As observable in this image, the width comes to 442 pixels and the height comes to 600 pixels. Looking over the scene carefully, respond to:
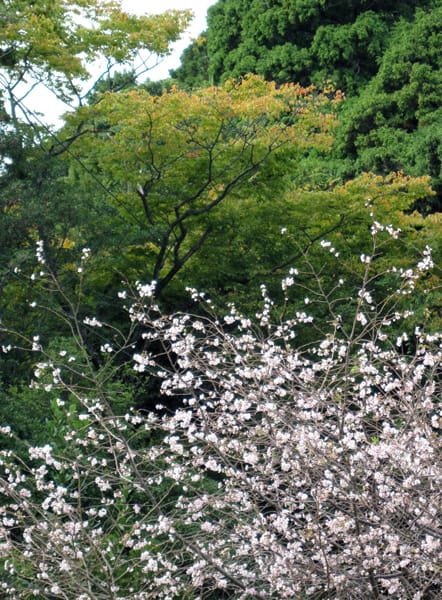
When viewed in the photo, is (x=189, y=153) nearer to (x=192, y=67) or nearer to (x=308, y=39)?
(x=308, y=39)

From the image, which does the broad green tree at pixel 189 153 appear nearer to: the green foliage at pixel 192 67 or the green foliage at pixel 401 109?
the green foliage at pixel 401 109

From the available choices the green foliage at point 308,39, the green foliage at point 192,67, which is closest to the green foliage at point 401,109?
the green foliage at point 308,39

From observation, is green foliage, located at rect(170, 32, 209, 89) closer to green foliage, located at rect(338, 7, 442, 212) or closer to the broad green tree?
green foliage, located at rect(338, 7, 442, 212)

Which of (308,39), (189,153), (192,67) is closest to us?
(189,153)

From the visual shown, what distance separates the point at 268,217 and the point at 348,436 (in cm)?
588

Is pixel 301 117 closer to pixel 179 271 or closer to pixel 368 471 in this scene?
pixel 179 271

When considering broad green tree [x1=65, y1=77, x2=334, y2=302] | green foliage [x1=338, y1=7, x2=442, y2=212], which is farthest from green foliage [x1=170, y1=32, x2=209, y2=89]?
broad green tree [x1=65, y1=77, x2=334, y2=302]

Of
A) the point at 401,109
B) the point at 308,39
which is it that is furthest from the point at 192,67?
the point at 401,109

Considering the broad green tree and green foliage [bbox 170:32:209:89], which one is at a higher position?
green foliage [bbox 170:32:209:89]

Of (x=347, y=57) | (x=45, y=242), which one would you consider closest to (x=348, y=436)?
(x=45, y=242)

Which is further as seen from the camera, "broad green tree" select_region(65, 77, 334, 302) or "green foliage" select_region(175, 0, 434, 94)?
"green foliage" select_region(175, 0, 434, 94)

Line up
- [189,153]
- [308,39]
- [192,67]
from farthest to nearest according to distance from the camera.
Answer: [192,67] → [308,39] → [189,153]

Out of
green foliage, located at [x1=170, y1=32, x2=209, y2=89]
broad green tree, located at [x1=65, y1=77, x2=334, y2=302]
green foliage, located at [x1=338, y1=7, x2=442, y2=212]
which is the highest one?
green foliage, located at [x1=170, y1=32, x2=209, y2=89]

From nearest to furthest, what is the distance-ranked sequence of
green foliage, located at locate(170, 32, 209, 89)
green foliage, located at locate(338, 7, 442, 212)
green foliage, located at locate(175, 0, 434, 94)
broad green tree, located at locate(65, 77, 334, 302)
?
broad green tree, located at locate(65, 77, 334, 302), green foliage, located at locate(338, 7, 442, 212), green foliage, located at locate(175, 0, 434, 94), green foliage, located at locate(170, 32, 209, 89)
